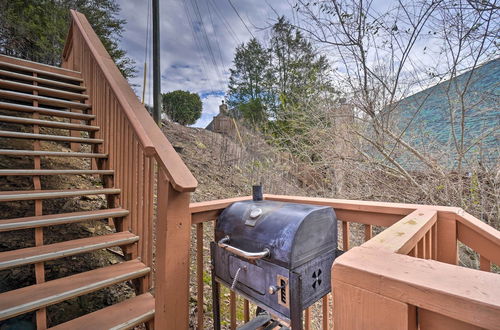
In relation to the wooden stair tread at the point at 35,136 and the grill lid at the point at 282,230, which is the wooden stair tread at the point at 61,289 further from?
the wooden stair tread at the point at 35,136

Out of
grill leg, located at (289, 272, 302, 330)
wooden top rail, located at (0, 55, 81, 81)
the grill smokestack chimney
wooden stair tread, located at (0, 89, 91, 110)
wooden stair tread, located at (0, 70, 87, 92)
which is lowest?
grill leg, located at (289, 272, 302, 330)

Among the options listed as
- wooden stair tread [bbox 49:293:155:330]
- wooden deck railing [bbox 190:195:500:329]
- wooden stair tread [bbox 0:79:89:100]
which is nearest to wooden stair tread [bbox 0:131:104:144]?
wooden stair tread [bbox 0:79:89:100]

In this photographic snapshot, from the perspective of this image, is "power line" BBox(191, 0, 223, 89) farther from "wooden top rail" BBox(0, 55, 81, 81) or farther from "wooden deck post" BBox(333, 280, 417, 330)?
"wooden deck post" BBox(333, 280, 417, 330)

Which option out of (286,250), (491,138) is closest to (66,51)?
(286,250)

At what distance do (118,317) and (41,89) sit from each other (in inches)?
119

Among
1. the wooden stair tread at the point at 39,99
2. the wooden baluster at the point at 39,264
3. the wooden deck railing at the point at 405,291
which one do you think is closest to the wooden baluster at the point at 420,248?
the wooden deck railing at the point at 405,291

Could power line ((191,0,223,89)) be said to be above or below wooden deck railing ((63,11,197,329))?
above

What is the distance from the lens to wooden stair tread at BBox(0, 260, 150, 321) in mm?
1374

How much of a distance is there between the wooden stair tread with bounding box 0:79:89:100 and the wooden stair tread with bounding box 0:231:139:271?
2238 mm

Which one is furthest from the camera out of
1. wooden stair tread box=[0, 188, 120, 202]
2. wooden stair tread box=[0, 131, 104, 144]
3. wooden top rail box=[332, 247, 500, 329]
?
wooden stair tread box=[0, 131, 104, 144]

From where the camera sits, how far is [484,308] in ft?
1.44

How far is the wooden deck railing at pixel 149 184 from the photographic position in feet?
4.84

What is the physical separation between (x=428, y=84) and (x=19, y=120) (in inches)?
192

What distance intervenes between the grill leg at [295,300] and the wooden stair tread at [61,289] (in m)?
1.22
